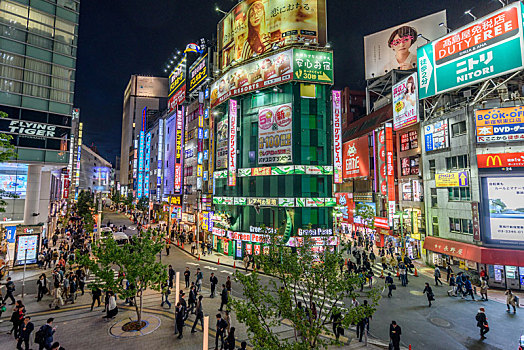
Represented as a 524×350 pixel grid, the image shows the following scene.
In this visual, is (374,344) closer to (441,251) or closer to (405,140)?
(441,251)

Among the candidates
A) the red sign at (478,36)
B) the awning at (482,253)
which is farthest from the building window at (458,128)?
the awning at (482,253)

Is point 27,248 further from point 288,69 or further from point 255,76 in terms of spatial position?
point 288,69

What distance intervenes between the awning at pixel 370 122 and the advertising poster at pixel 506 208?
70.8 feet

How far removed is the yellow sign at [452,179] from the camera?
2673 centimetres

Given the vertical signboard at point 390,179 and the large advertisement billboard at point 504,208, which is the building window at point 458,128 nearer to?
the large advertisement billboard at point 504,208

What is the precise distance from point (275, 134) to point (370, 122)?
26238 millimetres

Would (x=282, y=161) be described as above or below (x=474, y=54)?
below

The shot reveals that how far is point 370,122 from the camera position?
5159cm

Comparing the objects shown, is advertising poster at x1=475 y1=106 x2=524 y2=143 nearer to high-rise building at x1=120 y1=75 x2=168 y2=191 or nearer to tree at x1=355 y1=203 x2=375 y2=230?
tree at x1=355 y1=203 x2=375 y2=230

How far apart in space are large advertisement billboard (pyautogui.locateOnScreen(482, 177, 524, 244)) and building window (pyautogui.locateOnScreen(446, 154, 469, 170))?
8.53 ft

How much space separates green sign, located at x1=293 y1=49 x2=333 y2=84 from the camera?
31.8 m

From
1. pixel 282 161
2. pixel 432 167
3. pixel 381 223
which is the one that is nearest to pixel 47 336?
pixel 282 161

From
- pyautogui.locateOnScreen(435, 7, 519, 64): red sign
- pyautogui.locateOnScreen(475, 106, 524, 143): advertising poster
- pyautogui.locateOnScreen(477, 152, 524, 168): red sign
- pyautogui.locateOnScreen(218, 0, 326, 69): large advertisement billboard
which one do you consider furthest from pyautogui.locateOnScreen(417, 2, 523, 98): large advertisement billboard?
pyautogui.locateOnScreen(218, 0, 326, 69): large advertisement billboard

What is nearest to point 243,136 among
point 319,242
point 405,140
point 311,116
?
point 311,116
